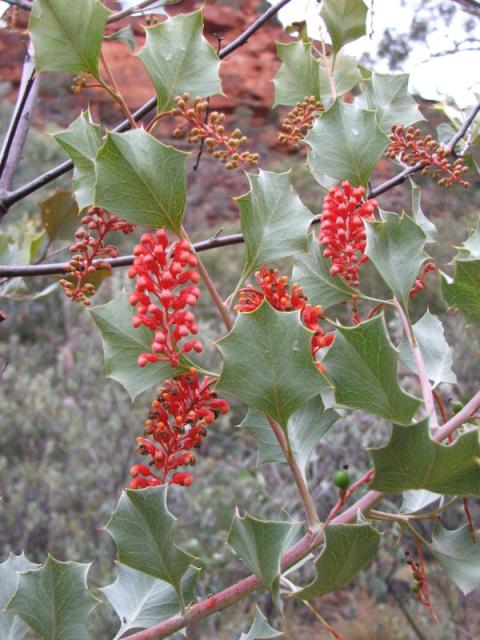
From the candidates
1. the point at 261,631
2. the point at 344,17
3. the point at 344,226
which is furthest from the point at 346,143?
the point at 261,631

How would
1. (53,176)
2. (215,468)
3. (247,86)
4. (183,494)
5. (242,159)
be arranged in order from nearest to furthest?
(242,159) < (53,176) < (183,494) < (215,468) < (247,86)

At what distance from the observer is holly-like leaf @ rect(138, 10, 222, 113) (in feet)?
2.22

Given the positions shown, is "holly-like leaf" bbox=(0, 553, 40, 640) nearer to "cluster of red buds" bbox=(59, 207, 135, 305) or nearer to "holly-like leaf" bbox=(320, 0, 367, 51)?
"cluster of red buds" bbox=(59, 207, 135, 305)

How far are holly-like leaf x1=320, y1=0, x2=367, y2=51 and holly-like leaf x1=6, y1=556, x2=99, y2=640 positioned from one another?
0.76m

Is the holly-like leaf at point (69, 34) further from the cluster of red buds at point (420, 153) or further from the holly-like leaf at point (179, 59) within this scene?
the cluster of red buds at point (420, 153)

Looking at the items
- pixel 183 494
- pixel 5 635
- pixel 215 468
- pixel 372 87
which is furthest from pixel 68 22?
pixel 215 468

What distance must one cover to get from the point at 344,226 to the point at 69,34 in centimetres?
30

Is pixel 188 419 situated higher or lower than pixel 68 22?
lower

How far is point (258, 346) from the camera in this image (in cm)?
54

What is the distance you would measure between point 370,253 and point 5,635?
48 centimetres

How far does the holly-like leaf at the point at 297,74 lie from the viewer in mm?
967

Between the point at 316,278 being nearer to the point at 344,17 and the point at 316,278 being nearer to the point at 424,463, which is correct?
the point at 424,463

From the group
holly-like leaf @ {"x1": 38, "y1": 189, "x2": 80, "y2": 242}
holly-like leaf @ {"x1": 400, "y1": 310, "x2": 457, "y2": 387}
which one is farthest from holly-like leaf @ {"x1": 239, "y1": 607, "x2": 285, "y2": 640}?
holly-like leaf @ {"x1": 38, "y1": 189, "x2": 80, "y2": 242}

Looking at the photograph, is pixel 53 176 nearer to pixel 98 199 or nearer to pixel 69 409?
pixel 98 199
